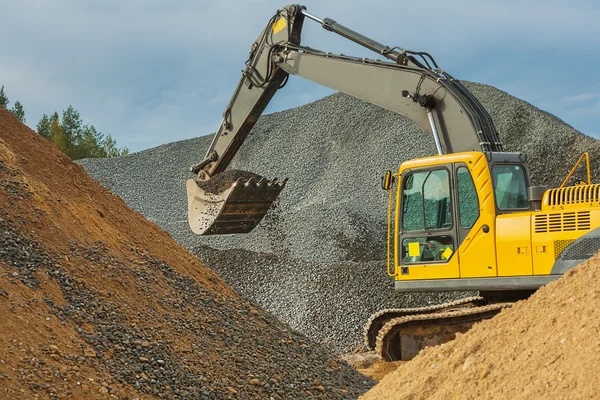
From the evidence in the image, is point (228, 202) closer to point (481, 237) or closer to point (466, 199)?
point (466, 199)

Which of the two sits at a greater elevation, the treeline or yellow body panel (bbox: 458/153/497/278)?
the treeline

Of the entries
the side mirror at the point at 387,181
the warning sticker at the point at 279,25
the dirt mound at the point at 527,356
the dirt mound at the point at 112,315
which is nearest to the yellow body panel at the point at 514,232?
the side mirror at the point at 387,181

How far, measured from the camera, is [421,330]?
8461 mm

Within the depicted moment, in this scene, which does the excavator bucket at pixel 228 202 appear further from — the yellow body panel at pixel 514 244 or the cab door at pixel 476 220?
the yellow body panel at pixel 514 244

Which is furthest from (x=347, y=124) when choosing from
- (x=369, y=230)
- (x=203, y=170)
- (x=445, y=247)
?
(x=445, y=247)

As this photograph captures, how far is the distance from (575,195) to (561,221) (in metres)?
0.32

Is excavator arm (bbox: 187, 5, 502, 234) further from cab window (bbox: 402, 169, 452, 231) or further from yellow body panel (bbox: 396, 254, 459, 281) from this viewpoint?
yellow body panel (bbox: 396, 254, 459, 281)

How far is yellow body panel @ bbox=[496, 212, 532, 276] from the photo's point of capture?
732 cm

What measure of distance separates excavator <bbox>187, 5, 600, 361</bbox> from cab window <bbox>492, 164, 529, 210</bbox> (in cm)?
1

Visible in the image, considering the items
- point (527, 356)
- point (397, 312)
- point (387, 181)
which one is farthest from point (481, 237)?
Answer: point (527, 356)

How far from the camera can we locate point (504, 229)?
7418 millimetres

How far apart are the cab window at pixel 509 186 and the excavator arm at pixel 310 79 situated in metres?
0.37

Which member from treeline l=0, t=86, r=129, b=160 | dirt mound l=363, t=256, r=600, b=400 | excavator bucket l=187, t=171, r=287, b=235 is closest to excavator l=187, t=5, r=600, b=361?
excavator bucket l=187, t=171, r=287, b=235

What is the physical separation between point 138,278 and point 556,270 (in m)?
4.04
